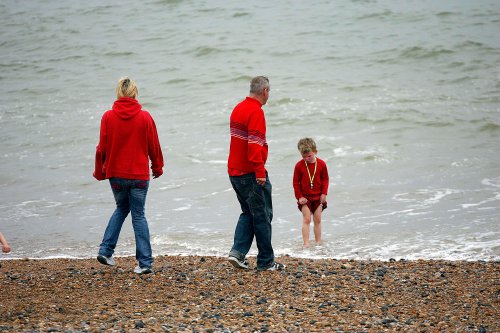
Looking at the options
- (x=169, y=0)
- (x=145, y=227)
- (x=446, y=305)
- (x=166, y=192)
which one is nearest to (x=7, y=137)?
(x=166, y=192)

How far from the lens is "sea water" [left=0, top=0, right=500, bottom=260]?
10.6 m

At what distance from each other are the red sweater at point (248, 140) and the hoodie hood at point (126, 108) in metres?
0.94

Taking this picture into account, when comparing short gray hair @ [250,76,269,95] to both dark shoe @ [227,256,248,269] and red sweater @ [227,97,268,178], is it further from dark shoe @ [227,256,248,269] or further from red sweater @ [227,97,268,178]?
dark shoe @ [227,256,248,269]

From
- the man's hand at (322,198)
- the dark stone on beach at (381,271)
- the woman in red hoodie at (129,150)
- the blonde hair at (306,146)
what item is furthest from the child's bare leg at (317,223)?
the woman in red hoodie at (129,150)

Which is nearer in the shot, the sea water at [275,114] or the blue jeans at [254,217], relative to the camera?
the blue jeans at [254,217]

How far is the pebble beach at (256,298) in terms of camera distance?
570 centimetres

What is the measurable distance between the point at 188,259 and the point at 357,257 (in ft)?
6.89

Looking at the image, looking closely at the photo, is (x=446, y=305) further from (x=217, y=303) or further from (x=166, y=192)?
(x=166, y=192)

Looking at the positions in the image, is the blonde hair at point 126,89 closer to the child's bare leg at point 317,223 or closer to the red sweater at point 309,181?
the red sweater at point 309,181

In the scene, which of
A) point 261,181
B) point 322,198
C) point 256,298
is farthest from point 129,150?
point 322,198

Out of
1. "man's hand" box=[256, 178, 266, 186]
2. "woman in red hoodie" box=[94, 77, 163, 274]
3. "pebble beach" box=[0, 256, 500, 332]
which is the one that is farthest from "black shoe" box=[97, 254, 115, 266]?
"man's hand" box=[256, 178, 266, 186]

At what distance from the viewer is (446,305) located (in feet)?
20.2

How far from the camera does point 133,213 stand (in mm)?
7152

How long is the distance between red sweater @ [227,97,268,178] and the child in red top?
2.04 metres
